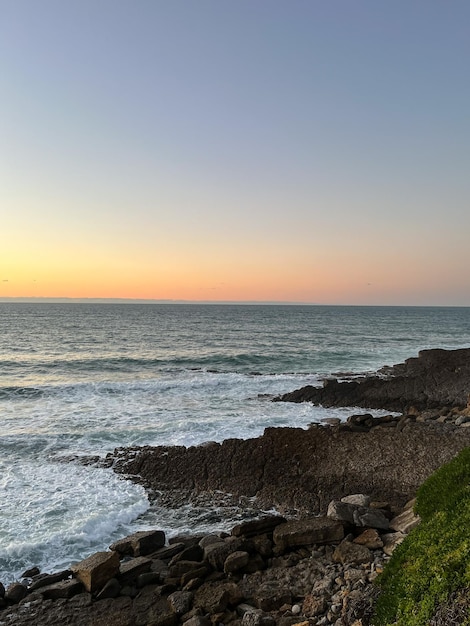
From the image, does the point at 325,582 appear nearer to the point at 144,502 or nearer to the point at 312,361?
the point at 144,502

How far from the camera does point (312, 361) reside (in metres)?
44.4

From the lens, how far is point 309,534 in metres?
9.59

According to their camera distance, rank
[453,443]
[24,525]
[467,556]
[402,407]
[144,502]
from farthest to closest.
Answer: [402,407]
[453,443]
[144,502]
[24,525]
[467,556]

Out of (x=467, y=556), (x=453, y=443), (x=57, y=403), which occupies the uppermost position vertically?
(x=467, y=556)

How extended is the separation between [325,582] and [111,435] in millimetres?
13484

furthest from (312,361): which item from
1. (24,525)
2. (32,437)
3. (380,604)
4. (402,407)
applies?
(380,604)

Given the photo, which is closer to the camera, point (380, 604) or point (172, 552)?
point (380, 604)

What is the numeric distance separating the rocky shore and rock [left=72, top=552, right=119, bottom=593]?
0.8 inches

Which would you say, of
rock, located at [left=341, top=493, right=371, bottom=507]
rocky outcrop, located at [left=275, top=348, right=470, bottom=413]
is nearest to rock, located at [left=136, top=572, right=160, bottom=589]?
rock, located at [left=341, top=493, right=371, bottom=507]

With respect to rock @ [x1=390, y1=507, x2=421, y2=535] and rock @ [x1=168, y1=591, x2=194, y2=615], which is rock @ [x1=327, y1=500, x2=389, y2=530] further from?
rock @ [x1=168, y1=591, x2=194, y2=615]

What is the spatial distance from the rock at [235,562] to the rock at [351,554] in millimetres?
1817

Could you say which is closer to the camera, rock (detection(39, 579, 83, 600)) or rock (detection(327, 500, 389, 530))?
rock (detection(39, 579, 83, 600))

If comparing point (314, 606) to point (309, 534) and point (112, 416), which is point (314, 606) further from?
point (112, 416)

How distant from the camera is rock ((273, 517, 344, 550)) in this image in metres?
9.51
